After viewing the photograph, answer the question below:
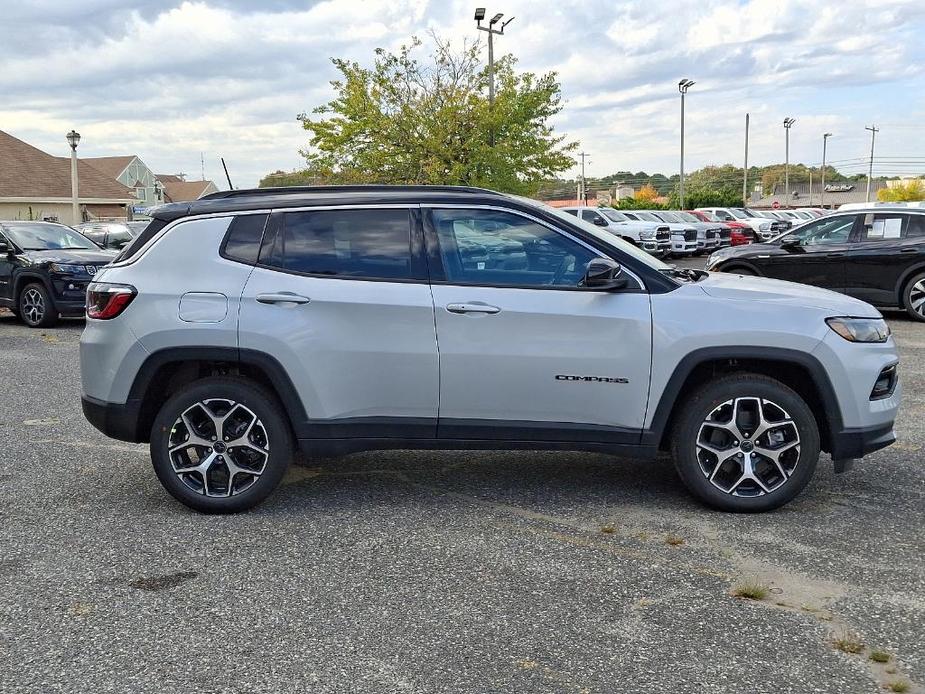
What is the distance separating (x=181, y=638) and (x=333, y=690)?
2.51 ft

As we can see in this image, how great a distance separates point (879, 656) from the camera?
3.33 m

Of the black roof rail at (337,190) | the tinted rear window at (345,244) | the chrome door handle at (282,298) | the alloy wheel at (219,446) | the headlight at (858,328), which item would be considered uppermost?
the black roof rail at (337,190)

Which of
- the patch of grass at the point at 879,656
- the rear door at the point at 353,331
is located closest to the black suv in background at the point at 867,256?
the rear door at the point at 353,331

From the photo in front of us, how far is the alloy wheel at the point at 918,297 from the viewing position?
1305cm

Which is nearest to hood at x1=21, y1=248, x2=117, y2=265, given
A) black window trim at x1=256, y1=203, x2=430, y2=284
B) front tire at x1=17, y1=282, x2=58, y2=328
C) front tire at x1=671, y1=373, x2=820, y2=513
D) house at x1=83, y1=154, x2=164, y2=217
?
front tire at x1=17, y1=282, x2=58, y2=328

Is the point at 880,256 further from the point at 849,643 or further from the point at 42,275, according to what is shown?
the point at 42,275

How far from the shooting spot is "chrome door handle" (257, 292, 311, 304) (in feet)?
15.9

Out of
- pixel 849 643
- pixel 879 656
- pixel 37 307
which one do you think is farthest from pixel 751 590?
pixel 37 307

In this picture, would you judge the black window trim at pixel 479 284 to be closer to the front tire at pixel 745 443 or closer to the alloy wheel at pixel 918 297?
the front tire at pixel 745 443

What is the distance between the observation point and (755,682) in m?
3.18

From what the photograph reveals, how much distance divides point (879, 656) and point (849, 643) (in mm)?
126

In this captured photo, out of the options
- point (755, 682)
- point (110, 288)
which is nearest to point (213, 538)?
point (110, 288)

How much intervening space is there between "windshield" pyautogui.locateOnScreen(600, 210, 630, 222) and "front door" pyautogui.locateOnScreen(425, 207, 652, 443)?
1017 inches

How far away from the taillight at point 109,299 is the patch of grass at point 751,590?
341cm
